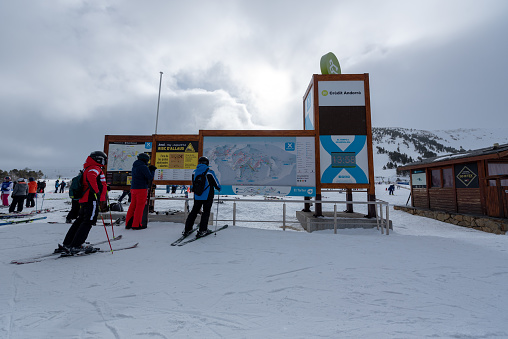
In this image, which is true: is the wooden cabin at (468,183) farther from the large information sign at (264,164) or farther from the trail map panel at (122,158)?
the trail map panel at (122,158)

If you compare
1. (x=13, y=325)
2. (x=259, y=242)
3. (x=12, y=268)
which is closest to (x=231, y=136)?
(x=259, y=242)

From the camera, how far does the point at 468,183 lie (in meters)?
11.0

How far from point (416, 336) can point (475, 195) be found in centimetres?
1284

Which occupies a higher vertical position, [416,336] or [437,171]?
[437,171]

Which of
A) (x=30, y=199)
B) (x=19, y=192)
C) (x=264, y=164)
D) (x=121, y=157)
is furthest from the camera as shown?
(x=30, y=199)

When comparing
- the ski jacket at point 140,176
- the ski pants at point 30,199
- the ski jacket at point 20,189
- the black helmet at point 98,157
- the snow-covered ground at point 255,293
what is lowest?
the snow-covered ground at point 255,293

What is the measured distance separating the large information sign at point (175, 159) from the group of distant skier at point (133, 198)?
1.91 meters

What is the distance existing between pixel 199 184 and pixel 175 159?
3914 millimetres

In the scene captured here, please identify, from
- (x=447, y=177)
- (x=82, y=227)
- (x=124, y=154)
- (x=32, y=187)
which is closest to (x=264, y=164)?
(x=82, y=227)

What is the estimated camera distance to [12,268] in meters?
3.00

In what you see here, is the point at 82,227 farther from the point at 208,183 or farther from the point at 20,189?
the point at 20,189

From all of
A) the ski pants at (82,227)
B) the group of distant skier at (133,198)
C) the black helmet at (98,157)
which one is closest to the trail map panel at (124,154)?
the group of distant skier at (133,198)

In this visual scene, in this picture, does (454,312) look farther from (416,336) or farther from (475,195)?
(475,195)

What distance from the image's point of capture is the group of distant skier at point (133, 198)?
3.73 m
